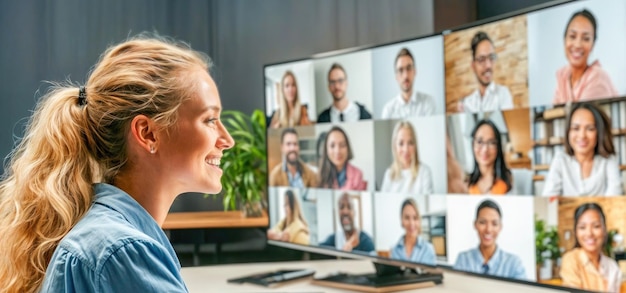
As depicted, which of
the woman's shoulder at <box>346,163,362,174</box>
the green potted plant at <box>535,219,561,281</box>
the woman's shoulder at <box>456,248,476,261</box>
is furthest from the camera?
the woman's shoulder at <box>346,163,362,174</box>

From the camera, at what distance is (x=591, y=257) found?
1938 mm

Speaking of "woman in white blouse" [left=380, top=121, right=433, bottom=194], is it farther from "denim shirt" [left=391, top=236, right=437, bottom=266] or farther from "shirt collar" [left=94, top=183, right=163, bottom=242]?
"shirt collar" [left=94, top=183, right=163, bottom=242]

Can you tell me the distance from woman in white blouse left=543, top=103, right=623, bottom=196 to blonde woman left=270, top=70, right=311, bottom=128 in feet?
3.56

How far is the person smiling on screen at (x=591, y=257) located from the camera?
6.26ft

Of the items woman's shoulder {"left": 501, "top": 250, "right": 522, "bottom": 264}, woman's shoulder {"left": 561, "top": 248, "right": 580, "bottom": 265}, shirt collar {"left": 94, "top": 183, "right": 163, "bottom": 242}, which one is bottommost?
woman's shoulder {"left": 501, "top": 250, "right": 522, "bottom": 264}

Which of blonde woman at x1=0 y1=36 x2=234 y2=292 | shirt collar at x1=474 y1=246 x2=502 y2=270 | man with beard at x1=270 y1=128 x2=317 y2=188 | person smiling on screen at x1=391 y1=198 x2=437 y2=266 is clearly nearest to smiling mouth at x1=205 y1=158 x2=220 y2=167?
blonde woman at x1=0 y1=36 x2=234 y2=292

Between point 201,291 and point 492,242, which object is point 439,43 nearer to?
point 492,242

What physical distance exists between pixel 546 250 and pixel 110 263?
4.69 ft

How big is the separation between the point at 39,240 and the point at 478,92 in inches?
57.6

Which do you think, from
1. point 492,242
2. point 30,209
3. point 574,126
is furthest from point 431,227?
point 30,209

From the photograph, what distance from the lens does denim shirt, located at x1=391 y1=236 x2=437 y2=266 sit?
2424mm

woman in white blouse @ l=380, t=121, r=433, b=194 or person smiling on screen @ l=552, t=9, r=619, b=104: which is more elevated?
person smiling on screen @ l=552, t=9, r=619, b=104

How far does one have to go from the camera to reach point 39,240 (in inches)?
42.5


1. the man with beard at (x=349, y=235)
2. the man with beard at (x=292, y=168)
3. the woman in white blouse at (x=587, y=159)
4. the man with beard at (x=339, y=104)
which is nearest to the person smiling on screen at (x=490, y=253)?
the woman in white blouse at (x=587, y=159)
